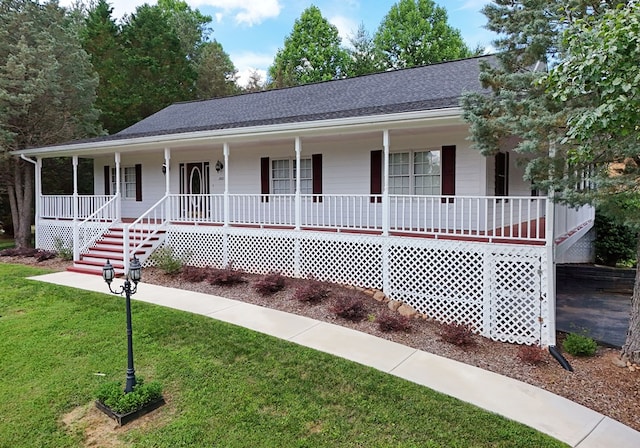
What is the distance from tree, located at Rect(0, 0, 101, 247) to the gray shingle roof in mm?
2875

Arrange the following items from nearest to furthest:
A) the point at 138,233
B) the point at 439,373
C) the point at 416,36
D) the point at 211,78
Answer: the point at 439,373, the point at 138,233, the point at 211,78, the point at 416,36

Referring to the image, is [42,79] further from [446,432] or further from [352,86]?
[446,432]

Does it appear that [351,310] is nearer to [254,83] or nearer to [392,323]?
[392,323]

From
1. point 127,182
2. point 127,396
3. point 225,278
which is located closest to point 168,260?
point 225,278

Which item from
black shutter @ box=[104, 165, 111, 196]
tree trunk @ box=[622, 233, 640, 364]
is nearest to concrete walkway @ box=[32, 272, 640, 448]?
tree trunk @ box=[622, 233, 640, 364]

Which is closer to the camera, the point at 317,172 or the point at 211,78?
the point at 317,172

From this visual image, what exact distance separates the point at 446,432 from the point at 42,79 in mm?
16498

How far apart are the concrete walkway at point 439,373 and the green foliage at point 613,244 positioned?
13.4 m

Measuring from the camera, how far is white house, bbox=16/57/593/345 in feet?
22.8

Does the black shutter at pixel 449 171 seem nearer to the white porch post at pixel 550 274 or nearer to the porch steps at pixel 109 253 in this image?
the white porch post at pixel 550 274

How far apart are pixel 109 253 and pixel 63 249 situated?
2565mm

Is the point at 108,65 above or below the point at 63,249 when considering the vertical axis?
above

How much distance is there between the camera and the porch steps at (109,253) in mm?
9945

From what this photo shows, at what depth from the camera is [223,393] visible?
441 cm
